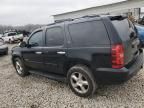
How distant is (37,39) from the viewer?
525 cm

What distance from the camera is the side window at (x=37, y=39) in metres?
5.07

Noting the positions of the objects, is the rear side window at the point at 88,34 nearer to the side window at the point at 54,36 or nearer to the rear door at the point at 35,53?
the side window at the point at 54,36

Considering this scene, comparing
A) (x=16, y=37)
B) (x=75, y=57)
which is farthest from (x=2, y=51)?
(x=16, y=37)

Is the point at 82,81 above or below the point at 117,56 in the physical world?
below

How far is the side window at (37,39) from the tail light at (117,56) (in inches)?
96.5

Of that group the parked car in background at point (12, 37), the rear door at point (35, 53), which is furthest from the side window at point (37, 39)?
the parked car in background at point (12, 37)

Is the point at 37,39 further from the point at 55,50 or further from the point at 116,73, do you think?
the point at 116,73

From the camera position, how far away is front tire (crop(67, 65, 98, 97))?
12.5 feet

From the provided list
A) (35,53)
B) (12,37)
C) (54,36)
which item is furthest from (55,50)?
(12,37)

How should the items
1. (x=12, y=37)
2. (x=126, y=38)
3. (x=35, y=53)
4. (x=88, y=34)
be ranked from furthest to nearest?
(x=12, y=37) < (x=35, y=53) < (x=88, y=34) < (x=126, y=38)

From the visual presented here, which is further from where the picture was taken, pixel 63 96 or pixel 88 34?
pixel 63 96

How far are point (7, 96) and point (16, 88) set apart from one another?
1.67 ft

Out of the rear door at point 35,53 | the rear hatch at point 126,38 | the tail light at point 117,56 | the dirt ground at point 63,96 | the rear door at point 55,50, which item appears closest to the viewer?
the tail light at point 117,56

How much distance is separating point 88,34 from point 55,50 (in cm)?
111
